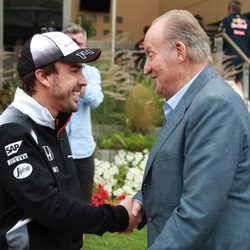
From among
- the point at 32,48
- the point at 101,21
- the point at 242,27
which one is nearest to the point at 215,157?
the point at 32,48

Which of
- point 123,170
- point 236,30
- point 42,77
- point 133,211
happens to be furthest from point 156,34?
point 236,30

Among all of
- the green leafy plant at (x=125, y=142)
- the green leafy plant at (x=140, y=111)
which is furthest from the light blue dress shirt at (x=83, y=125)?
the green leafy plant at (x=140, y=111)

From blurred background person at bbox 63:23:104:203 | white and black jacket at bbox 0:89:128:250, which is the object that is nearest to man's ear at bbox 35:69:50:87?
white and black jacket at bbox 0:89:128:250

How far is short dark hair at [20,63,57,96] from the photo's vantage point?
2779mm

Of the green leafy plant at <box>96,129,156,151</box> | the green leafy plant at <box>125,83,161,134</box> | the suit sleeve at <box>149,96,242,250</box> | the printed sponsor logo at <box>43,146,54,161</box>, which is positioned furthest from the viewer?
the green leafy plant at <box>125,83,161,134</box>

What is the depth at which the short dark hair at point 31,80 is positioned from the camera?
2.78 m

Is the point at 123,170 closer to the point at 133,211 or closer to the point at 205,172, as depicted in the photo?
the point at 133,211

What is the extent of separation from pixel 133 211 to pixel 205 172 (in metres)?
0.85

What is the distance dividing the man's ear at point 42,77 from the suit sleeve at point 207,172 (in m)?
0.83

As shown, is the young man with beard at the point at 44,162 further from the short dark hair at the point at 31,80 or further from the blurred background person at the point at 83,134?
the blurred background person at the point at 83,134

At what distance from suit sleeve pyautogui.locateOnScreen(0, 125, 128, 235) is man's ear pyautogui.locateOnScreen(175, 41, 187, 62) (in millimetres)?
776

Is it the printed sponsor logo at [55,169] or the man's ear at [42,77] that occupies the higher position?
the man's ear at [42,77]

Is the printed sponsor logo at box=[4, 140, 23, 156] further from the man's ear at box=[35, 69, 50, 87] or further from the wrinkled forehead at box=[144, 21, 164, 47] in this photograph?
the wrinkled forehead at box=[144, 21, 164, 47]

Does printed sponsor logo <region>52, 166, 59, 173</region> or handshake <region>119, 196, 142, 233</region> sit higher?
printed sponsor logo <region>52, 166, 59, 173</region>
